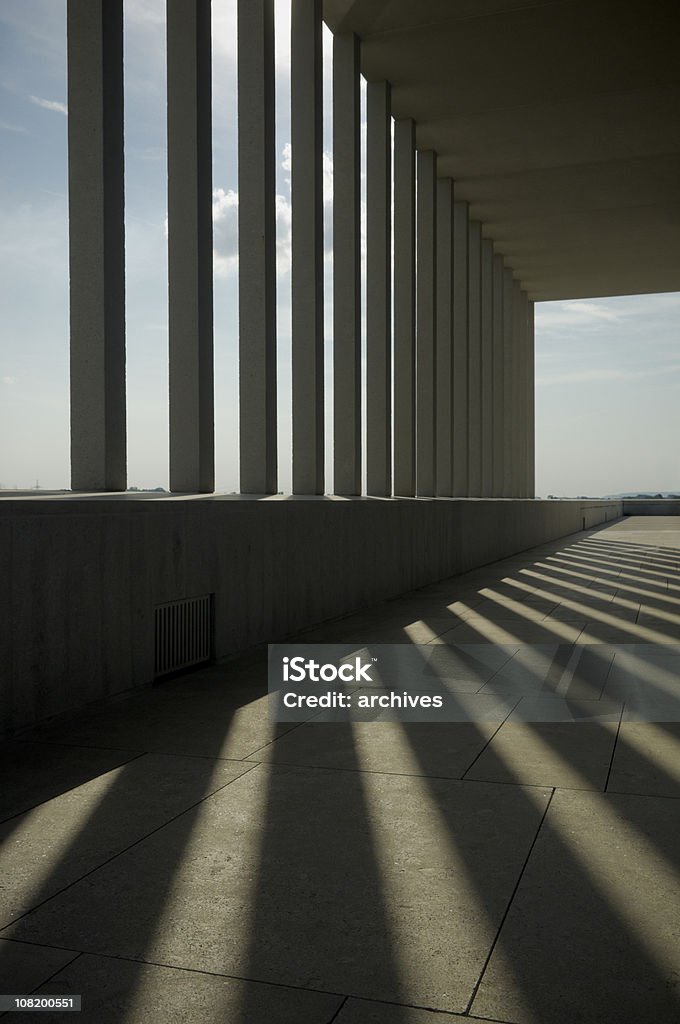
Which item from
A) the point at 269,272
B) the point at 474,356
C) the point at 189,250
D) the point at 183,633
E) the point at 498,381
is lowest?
the point at 183,633

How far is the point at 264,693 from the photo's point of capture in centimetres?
643

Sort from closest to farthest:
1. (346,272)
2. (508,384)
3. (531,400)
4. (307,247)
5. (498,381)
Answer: (307,247)
(346,272)
(498,381)
(508,384)
(531,400)

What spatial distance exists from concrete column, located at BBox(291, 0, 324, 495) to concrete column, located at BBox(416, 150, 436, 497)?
641cm

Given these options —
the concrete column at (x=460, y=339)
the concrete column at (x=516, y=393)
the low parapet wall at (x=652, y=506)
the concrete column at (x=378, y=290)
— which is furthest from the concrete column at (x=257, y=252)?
the low parapet wall at (x=652, y=506)

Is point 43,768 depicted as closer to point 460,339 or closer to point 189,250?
point 189,250

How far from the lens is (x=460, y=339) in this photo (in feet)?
71.4

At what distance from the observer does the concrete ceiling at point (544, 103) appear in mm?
13453

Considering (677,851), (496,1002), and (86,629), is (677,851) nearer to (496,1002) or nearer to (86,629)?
(496,1002)

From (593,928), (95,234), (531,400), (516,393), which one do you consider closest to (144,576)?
(95,234)

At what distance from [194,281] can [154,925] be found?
22.9 feet

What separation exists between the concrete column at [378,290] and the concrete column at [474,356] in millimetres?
7890

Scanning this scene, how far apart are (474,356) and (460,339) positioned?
71.0 inches

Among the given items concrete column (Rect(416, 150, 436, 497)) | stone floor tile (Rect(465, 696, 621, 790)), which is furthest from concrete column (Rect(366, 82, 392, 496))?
stone floor tile (Rect(465, 696, 621, 790))

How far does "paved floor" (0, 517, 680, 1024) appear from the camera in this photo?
8.27ft
